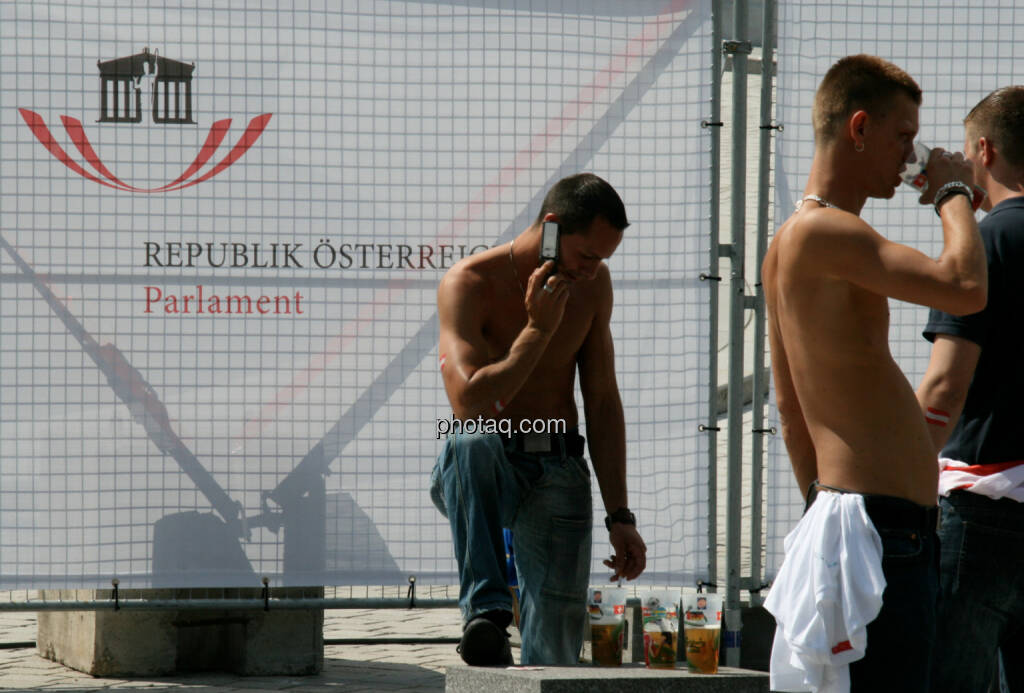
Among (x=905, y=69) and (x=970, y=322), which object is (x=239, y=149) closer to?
(x=905, y=69)

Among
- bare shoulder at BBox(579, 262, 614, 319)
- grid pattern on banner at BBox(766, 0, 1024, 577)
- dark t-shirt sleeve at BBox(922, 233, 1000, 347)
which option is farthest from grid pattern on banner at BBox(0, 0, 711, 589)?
dark t-shirt sleeve at BBox(922, 233, 1000, 347)

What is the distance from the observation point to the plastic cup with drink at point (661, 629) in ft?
13.5

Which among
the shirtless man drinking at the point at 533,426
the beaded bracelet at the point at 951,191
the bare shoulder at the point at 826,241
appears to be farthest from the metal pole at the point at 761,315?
the bare shoulder at the point at 826,241

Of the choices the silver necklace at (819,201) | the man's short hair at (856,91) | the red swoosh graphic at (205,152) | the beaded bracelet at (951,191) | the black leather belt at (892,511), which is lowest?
the black leather belt at (892,511)

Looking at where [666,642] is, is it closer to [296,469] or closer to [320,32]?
[296,469]

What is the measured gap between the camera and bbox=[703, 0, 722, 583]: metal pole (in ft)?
17.3

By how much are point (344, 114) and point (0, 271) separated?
56.2 inches

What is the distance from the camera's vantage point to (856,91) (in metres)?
2.96

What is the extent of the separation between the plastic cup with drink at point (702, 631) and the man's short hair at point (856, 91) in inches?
66.1

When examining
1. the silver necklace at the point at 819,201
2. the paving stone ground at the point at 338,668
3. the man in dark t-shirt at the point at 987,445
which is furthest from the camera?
the paving stone ground at the point at 338,668

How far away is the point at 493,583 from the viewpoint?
12.5 feet

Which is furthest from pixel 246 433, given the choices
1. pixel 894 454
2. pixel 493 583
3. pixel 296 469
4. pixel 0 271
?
pixel 894 454

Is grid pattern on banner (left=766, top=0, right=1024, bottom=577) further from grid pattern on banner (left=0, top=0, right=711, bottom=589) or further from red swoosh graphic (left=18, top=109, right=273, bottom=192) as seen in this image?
red swoosh graphic (left=18, top=109, right=273, bottom=192)

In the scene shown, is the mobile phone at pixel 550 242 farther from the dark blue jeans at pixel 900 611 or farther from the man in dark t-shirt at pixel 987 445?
the dark blue jeans at pixel 900 611
